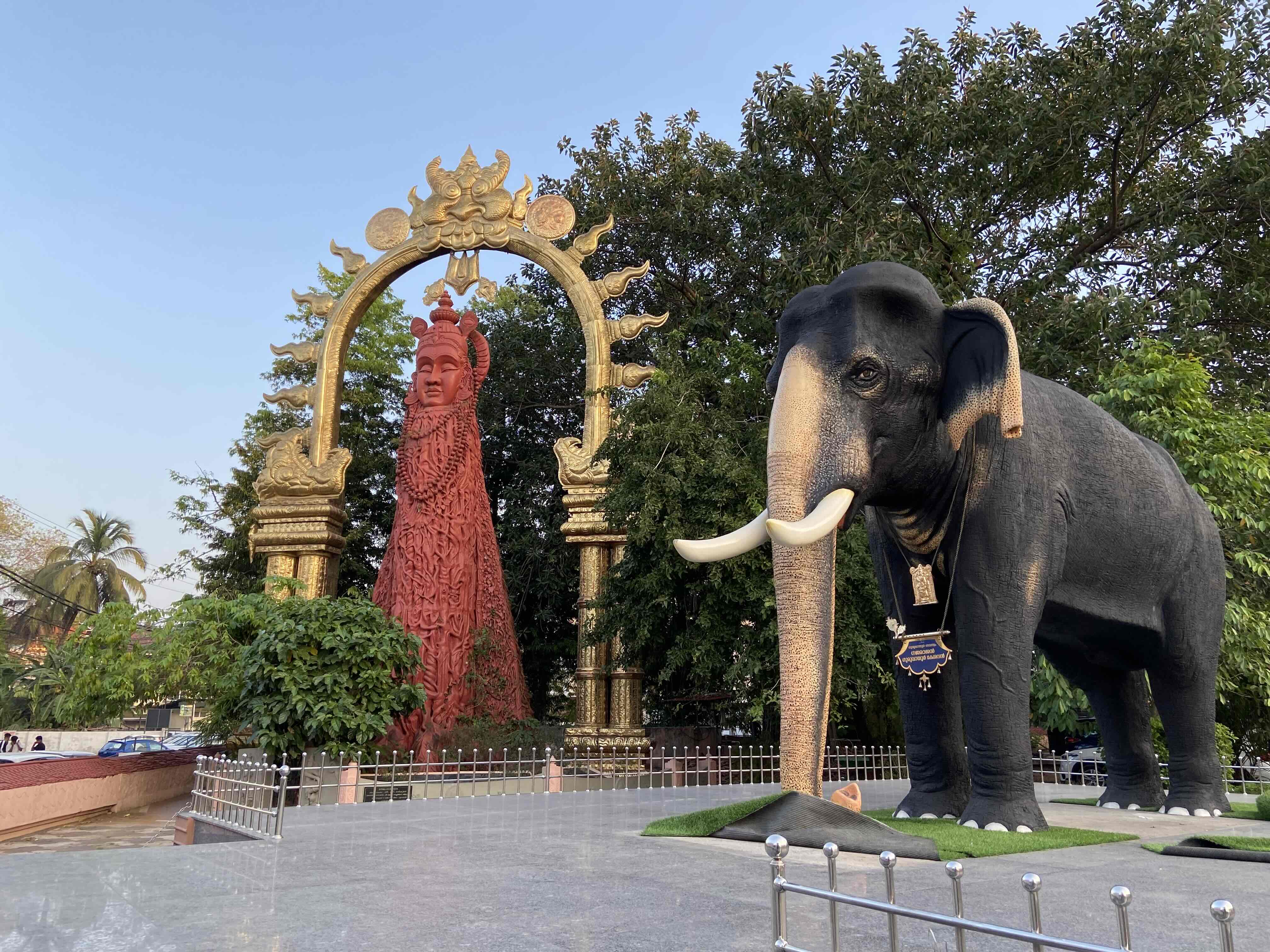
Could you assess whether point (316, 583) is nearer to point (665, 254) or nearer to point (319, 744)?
point (319, 744)

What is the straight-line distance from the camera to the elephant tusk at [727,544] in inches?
156

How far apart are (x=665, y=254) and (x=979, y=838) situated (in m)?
13.6

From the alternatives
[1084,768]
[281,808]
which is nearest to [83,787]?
[281,808]

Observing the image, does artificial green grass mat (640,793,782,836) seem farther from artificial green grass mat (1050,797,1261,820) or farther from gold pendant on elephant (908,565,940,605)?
artificial green grass mat (1050,797,1261,820)

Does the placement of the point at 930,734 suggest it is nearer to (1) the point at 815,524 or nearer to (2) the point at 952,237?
(1) the point at 815,524

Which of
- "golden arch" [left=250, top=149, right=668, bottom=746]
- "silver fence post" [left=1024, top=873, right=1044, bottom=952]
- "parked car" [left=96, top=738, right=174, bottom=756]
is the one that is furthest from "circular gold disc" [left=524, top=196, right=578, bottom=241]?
"silver fence post" [left=1024, top=873, right=1044, bottom=952]

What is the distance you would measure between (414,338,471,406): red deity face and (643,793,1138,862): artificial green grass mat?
7.76 metres

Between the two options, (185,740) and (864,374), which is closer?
(864,374)

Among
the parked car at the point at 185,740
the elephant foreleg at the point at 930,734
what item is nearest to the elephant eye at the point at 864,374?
the elephant foreleg at the point at 930,734

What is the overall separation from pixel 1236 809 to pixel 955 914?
4.89m

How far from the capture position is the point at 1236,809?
568 centimetres

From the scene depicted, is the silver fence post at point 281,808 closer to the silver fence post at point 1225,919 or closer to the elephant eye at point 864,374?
the elephant eye at point 864,374

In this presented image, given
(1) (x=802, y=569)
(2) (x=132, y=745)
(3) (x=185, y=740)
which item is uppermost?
(1) (x=802, y=569)

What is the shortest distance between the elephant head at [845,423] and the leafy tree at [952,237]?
5.38 m
